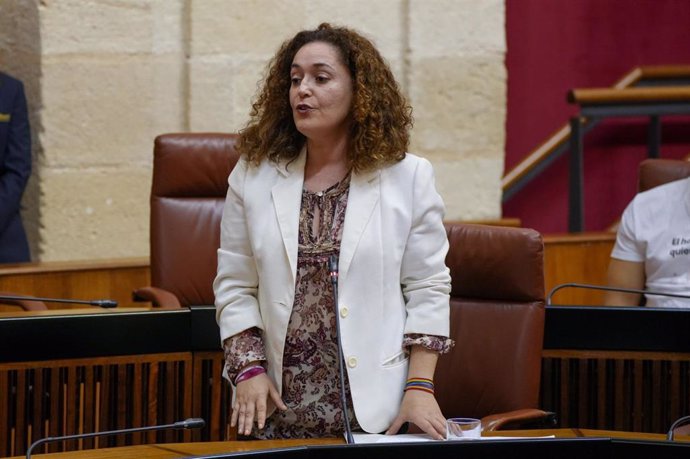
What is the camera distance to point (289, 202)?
80.5 inches

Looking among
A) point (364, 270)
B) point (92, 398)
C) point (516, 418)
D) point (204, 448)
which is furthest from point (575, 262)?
point (204, 448)

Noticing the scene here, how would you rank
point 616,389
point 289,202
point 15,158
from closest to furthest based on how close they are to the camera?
point 289,202
point 616,389
point 15,158

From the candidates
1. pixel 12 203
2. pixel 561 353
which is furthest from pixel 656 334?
pixel 12 203

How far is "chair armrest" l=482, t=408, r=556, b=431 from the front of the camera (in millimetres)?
2268

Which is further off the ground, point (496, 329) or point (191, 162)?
point (191, 162)

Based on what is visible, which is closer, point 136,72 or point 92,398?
point 92,398

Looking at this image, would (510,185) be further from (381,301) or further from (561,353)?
(381,301)

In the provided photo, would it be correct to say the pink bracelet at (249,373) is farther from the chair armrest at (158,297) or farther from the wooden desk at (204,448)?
the chair armrest at (158,297)

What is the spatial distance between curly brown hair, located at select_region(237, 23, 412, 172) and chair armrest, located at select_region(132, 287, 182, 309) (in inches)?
42.0

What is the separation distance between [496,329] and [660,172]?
3.41 ft

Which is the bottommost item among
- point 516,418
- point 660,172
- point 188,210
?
point 516,418

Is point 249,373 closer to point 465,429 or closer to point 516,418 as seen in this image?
point 465,429

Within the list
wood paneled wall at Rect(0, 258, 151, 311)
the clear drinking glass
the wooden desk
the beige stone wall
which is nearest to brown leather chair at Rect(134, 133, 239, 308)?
wood paneled wall at Rect(0, 258, 151, 311)

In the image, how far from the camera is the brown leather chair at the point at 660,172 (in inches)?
129
